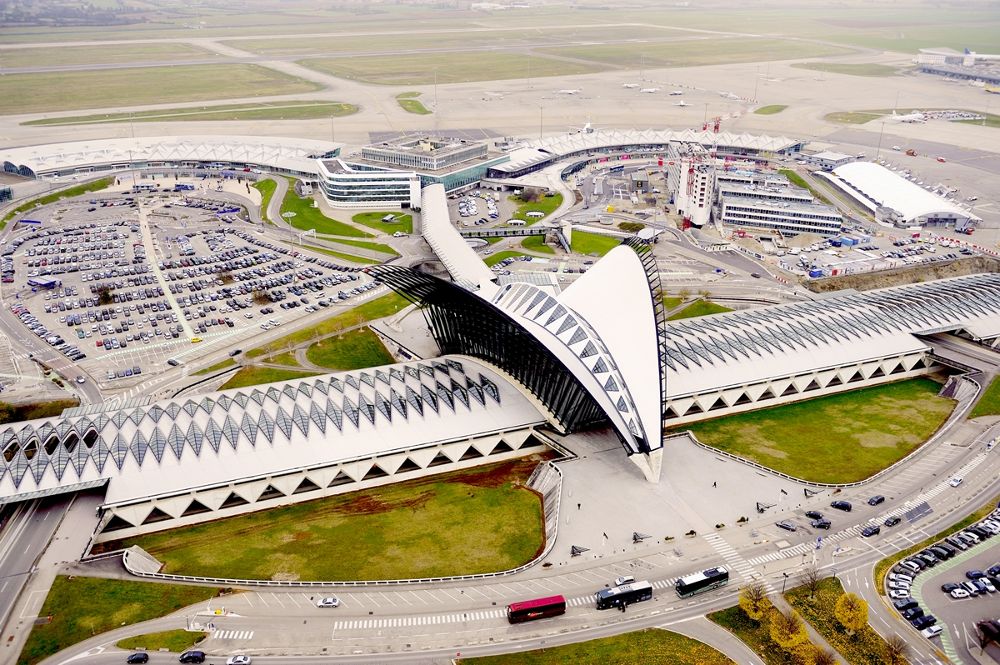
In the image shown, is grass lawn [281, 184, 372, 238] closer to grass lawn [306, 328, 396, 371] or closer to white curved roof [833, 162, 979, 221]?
grass lawn [306, 328, 396, 371]

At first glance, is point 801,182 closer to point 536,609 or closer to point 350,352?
point 350,352

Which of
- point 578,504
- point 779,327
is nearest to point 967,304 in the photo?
point 779,327

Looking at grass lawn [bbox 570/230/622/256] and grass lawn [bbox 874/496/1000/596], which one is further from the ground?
grass lawn [bbox 874/496/1000/596]

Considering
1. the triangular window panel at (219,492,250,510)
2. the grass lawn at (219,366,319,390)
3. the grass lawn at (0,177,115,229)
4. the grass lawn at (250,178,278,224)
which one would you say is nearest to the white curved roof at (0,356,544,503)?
the triangular window panel at (219,492,250,510)

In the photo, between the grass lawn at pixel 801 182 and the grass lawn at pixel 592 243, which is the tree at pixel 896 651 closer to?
the grass lawn at pixel 592 243

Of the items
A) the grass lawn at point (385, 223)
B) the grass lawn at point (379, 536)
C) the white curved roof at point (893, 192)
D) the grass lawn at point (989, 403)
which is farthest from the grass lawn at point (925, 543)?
the grass lawn at point (385, 223)

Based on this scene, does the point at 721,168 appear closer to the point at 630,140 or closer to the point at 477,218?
the point at 630,140
